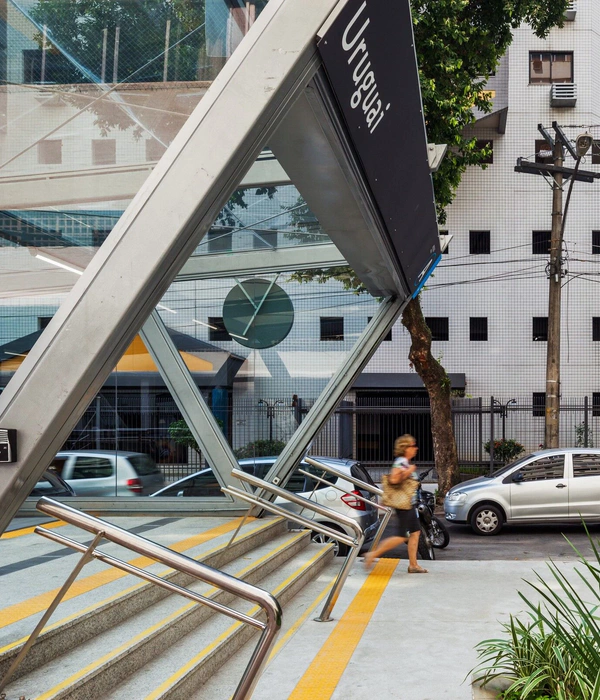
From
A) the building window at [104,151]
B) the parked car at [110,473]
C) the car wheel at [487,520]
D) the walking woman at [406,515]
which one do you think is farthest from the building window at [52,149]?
the car wheel at [487,520]

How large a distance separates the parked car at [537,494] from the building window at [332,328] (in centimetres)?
555

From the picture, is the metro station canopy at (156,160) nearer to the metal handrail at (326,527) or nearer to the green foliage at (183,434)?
the metal handrail at (326,527)

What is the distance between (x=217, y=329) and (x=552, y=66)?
24.6 metres

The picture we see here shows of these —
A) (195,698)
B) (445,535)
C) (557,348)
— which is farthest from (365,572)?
(557,348)

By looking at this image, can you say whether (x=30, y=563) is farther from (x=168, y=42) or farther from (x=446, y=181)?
(x=446, y=181)

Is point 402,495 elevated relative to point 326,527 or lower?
lower

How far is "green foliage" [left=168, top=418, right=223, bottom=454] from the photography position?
350 inches

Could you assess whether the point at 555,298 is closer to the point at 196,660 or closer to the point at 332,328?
the point at 332,328

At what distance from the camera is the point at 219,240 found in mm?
5809

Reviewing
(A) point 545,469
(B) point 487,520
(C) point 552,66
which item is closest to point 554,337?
(A) point 545,469

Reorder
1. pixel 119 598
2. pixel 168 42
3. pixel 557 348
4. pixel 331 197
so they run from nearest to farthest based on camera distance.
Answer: pixel 168 42 < pixel 119 598 < pixel 331 197 < pixel 557 348

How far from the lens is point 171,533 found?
7.59 meters

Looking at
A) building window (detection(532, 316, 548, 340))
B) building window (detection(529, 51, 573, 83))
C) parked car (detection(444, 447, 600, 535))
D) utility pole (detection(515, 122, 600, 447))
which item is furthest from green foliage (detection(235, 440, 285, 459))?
building window (detection(529, 51, 573, 83))

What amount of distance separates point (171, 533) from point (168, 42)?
5645mm
